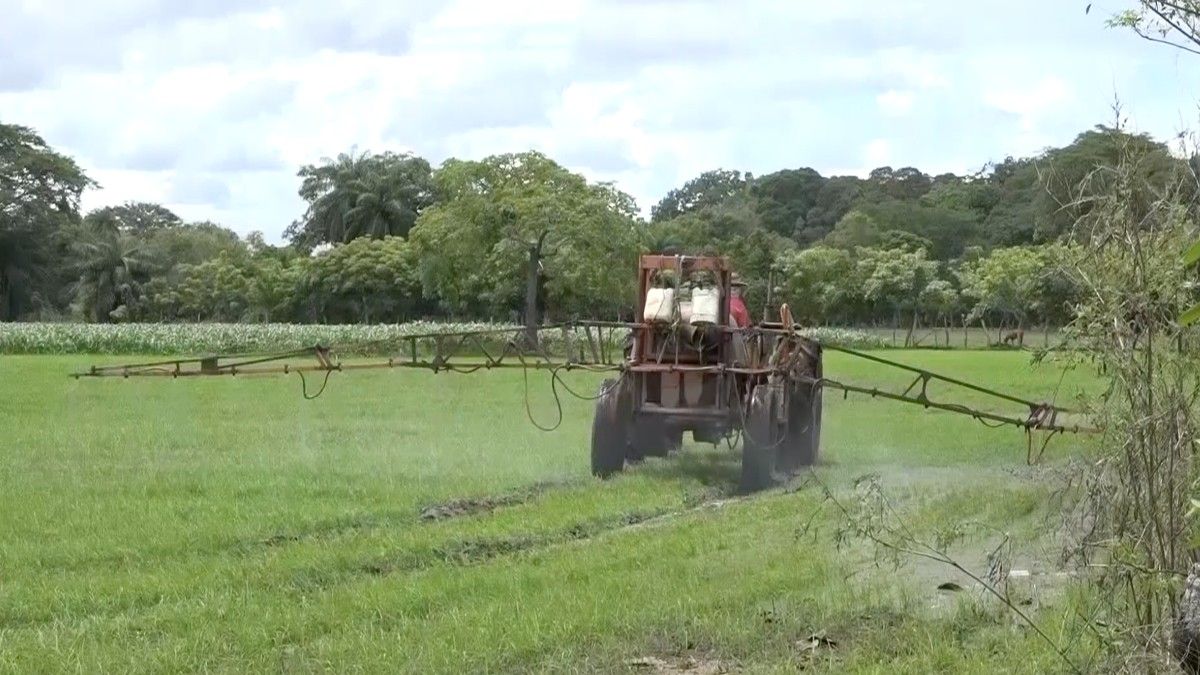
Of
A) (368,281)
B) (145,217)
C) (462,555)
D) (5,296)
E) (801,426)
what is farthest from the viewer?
(145,217)

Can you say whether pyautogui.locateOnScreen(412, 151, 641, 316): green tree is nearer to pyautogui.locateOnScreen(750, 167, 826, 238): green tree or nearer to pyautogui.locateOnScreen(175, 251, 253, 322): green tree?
pyautogui.locateOnScreen(175, 251, 253, 322): green tree

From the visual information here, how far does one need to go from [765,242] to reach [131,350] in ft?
72.9

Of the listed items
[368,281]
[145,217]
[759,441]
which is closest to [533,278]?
[368,281]

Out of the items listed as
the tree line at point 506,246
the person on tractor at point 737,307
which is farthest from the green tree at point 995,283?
the person on tractor at point 737,307

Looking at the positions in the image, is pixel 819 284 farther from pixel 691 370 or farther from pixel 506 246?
pixel 691 370

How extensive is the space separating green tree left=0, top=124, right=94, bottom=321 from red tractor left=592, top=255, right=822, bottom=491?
68038 mm

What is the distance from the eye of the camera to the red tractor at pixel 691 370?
14.7 meters

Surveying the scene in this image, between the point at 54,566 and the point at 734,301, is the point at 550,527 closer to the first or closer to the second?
the point at 54,566

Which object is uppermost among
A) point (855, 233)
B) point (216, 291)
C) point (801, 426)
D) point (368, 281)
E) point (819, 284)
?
point (855, 233)

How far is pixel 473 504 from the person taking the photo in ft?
42.3

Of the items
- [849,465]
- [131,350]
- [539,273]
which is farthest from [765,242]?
[849,465]

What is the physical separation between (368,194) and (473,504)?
2781 inches

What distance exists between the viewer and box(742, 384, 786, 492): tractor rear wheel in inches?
554

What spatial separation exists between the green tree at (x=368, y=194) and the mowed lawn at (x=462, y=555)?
202 feet
